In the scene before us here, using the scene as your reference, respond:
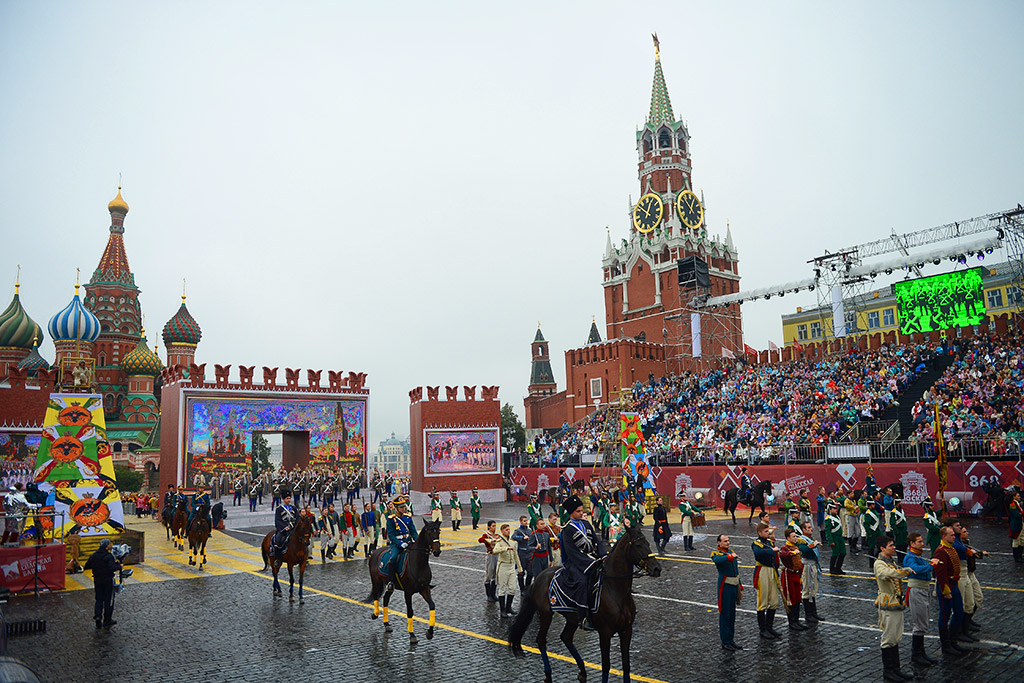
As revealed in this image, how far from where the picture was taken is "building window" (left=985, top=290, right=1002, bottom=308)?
222 feet

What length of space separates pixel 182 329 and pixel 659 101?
183 ft

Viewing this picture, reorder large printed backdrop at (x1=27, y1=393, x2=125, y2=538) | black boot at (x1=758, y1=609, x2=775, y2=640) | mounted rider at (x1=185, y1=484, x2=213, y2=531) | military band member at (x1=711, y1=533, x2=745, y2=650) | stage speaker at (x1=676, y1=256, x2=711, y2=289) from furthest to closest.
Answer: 1. stage speaker at (x1=676, y1=256, x2=711, y2=289)
2. large printed backdrop at (x1=27, y1=393, x2=125, y2=538)
3. mounted rider at (x1=185, y1=484, x2=213, y2=531)
4. black boot at (x1=758, y1=609, x2=775, y2=640)
5. military band member at (x1=711, y1=533, x2=745, y2=650)

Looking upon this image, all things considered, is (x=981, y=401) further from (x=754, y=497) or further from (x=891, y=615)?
(x=891, y=615)

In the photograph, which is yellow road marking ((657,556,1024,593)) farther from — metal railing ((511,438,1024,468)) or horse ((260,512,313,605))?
metal railing ((511,438,1024,468))

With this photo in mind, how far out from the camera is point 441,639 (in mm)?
10938

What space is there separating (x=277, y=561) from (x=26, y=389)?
34.2 m

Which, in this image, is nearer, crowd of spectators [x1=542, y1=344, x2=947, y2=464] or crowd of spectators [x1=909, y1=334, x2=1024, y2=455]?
crowd of spectators [x1=909, y1=334, x2=1024, y2=455]

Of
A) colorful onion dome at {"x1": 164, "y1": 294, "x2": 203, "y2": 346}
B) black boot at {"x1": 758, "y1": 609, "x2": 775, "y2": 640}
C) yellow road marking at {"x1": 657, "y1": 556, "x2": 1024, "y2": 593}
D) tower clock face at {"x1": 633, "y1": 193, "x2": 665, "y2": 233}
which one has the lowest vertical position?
yellow road marking at {"x1": 657, "y1": 556, "x2": 1024, "y2": 593}

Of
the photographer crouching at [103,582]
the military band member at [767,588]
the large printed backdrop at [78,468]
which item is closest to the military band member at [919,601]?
the military band member at [767,588]

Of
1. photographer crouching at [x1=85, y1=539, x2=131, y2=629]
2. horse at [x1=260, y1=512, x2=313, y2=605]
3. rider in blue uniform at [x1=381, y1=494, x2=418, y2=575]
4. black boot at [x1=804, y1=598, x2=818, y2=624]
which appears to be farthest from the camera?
horse at [x1=260, y1=512, x2=313, y2=605]

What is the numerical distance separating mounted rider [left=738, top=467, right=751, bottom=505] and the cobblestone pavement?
1091 cm

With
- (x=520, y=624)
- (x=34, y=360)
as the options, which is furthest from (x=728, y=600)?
(x=34, y=360)

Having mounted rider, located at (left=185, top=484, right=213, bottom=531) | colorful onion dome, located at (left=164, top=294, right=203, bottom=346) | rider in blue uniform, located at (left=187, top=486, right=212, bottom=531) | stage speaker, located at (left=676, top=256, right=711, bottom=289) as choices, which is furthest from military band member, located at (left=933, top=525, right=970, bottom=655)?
colorful onion dome, located at (left=164, top=294, right=203, bottom=346)

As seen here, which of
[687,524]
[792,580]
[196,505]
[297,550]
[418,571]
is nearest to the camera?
[792,580]
